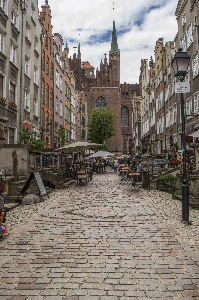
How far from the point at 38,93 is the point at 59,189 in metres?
12.0

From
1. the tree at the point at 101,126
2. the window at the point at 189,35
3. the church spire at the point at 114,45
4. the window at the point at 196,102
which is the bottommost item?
the window at the point at 196,102

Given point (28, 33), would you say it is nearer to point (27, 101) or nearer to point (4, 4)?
point (4, 4)

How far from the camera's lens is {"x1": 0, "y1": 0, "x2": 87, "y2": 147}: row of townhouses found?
19281 mm

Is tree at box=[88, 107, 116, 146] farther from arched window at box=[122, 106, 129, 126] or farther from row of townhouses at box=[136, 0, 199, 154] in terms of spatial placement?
arched window at box=[122, 106, 129, 126]

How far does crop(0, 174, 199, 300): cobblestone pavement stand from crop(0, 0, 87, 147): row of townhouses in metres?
9.29

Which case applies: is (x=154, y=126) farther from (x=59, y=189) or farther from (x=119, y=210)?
(x=119, y=210)

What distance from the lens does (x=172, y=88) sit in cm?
2934

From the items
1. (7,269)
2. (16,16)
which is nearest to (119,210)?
(7,269)

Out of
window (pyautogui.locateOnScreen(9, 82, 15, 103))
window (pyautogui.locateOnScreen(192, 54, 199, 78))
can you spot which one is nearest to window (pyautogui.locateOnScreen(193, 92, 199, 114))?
window (pyautogui.locateOnScreen(192, 54, 199, 78))

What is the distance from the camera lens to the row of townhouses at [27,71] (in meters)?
19.3

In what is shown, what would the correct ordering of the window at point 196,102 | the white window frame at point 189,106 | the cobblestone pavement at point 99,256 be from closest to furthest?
the cobblestone pavement at point 99,256 < the window at point 196,102 < the white window frame at point 189,106

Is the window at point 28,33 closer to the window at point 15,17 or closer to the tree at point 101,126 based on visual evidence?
the window at point 15,17

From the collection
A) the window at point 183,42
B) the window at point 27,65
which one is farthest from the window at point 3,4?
the window at point 183,42

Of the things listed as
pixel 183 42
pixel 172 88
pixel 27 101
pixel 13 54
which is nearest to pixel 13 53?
pixel 13 54
